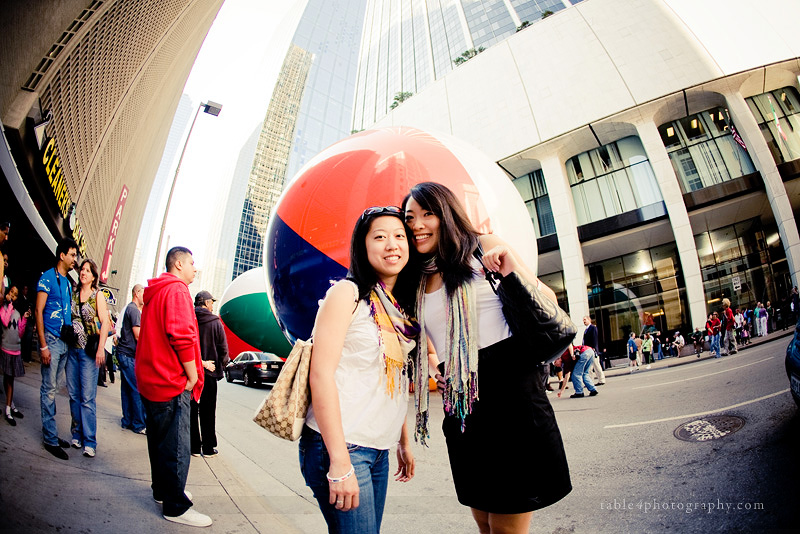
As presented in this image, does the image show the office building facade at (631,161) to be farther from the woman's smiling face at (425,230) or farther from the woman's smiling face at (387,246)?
the woman's smiling face at (387,246)

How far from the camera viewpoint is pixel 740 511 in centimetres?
130

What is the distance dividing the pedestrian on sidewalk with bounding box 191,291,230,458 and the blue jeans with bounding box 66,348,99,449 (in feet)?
2.63

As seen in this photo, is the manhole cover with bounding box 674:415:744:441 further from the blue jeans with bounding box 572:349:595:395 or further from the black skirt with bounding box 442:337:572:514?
the blue jeans with bounding box 572:349:595:395

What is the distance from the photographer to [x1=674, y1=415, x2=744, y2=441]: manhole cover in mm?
1844

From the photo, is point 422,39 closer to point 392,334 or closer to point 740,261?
point 740,261

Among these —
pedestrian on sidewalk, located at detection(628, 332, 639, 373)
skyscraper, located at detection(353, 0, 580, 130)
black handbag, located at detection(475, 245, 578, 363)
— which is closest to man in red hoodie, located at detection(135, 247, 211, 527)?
black handbag, located at detection(475, 245, 578, 363)

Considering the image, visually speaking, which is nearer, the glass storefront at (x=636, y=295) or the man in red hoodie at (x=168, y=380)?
the man in red hoodie at (x=168, y=380)

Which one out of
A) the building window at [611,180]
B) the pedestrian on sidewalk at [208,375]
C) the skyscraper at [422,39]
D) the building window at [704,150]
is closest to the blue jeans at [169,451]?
the pedestrian on sidewalk at [208,375]

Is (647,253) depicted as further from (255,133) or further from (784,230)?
(255,133)

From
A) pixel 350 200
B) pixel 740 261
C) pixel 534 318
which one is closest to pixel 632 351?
pixel 740 261

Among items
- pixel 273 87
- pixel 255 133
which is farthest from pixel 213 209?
pixel 273 87

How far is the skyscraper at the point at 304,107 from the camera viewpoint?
89250mm

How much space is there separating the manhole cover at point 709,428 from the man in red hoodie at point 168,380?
2.73 metres

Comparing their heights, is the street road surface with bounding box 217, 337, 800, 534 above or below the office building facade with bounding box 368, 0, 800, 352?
below
